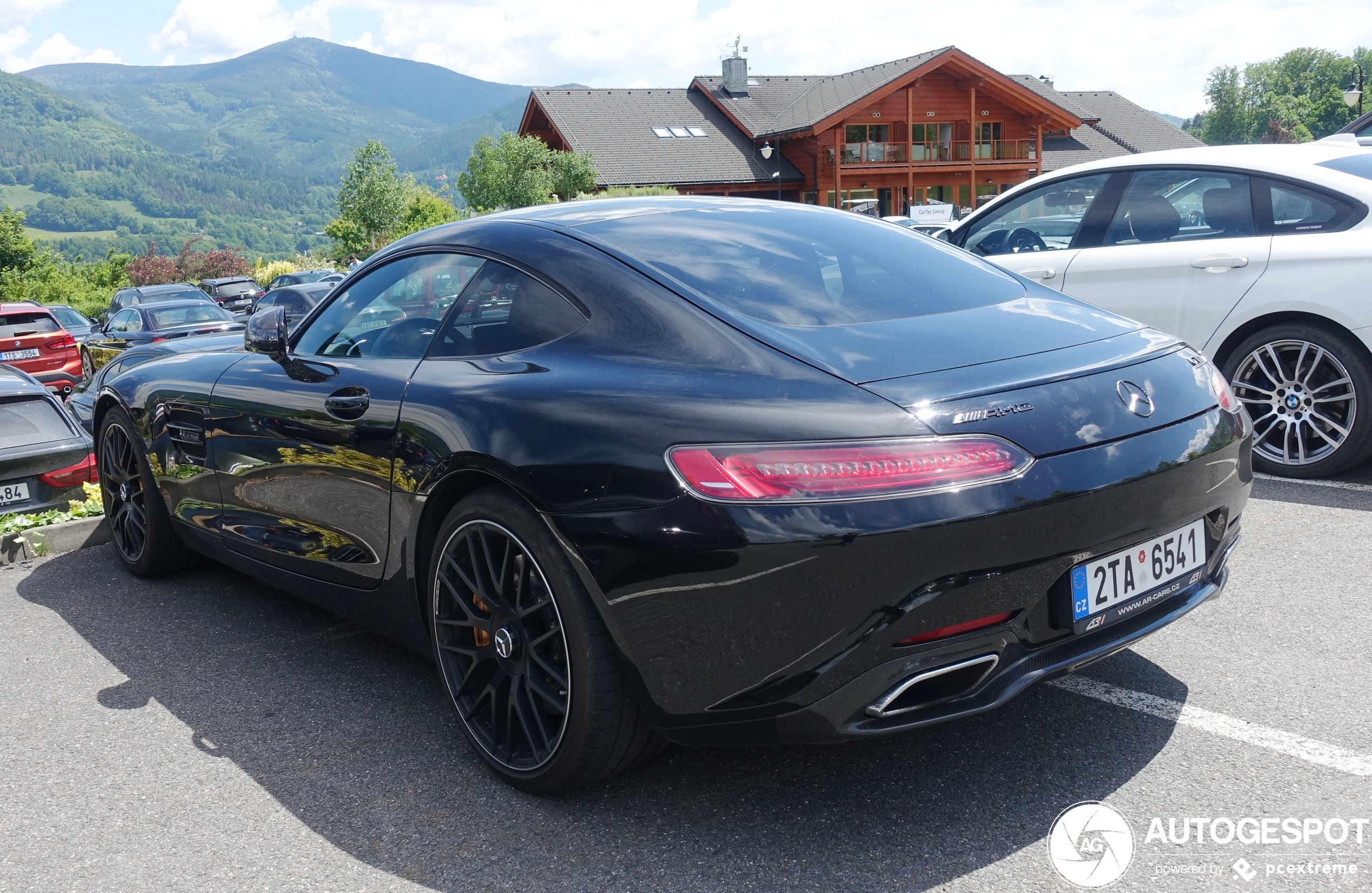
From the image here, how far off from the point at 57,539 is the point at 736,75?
46.5 metres

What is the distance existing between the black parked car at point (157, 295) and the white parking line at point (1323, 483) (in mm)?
16487

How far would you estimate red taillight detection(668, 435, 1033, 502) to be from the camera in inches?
86.3

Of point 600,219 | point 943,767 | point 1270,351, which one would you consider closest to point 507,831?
point 943,767

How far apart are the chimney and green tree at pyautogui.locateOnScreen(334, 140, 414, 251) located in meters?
14.9

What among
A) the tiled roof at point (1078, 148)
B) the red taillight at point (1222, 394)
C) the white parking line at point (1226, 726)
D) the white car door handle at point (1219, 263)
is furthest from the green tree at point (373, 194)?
the red taillight at point (1222, 394)

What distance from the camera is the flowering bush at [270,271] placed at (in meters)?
46.8

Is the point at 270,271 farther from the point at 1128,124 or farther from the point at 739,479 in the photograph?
the point at 739,479

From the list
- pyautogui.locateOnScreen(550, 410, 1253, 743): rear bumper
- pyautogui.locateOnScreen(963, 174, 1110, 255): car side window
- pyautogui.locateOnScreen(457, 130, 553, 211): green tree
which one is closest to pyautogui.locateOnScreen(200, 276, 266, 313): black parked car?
pyautogui.locateOnScreen(457, 130, 553, 211): green tree

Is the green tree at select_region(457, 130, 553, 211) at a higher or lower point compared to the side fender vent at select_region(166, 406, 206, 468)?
higher

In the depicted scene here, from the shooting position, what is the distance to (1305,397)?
206 inches

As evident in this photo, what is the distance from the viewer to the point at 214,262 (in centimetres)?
5547

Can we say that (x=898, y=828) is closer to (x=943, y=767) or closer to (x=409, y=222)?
(x=943, y=767)

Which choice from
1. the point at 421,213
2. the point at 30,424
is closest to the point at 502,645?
the point at 30,424

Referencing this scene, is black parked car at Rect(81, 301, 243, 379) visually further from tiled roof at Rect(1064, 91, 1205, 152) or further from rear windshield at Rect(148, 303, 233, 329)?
tiled roof at Rect(1064, 91, 1205, 152)
